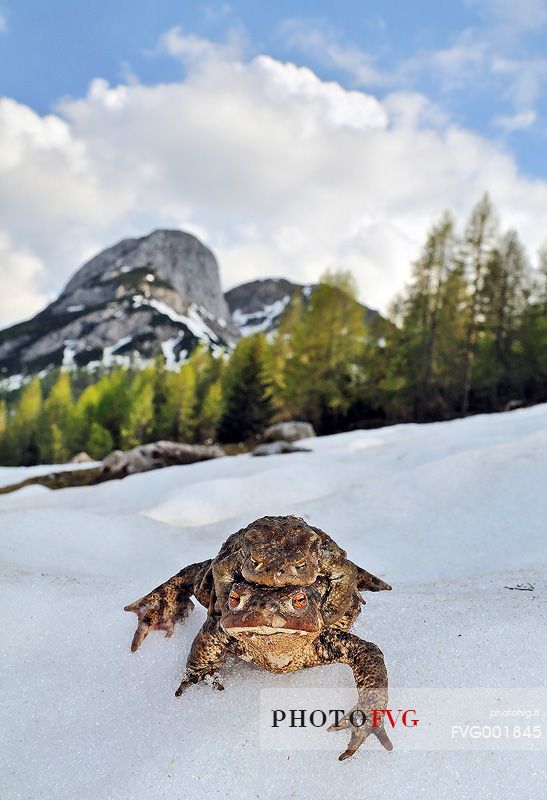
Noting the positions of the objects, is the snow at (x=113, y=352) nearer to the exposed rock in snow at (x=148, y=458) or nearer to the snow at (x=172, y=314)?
the snow at (x=172, y=314)

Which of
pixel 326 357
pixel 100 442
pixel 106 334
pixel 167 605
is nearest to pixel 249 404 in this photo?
pixel 326 357

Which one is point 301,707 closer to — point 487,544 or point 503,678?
point 503,678

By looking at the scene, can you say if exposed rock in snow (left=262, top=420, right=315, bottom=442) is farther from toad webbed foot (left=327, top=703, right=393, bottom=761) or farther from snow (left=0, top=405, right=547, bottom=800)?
toad webbed foot (left=327, top=703, right=393, bottom=761)

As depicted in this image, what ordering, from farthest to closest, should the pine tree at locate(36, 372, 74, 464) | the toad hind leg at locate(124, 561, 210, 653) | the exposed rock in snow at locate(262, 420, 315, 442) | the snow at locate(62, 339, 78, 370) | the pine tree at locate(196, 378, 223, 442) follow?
the snow at locate(62, 339, 78, 370) < the pine tree at locate(36, 372, 74, 464) < the pine tree at locate(196, 378, 223, 442) < the exposed rock in snow at locate(262, 420, 315, 442) < the toad hind leg at locate(124, 561, 210, 653)

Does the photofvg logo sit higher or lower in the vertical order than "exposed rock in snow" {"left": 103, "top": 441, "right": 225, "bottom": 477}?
higher

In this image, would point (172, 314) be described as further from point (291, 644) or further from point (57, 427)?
point (291, 644)

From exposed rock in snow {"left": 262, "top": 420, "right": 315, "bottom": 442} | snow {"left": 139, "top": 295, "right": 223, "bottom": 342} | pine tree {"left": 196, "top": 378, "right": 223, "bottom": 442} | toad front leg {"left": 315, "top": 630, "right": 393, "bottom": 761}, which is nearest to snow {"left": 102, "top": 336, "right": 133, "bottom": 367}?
snow {"left": 139, "top": 295, "right": 223, "bottom": 342}
